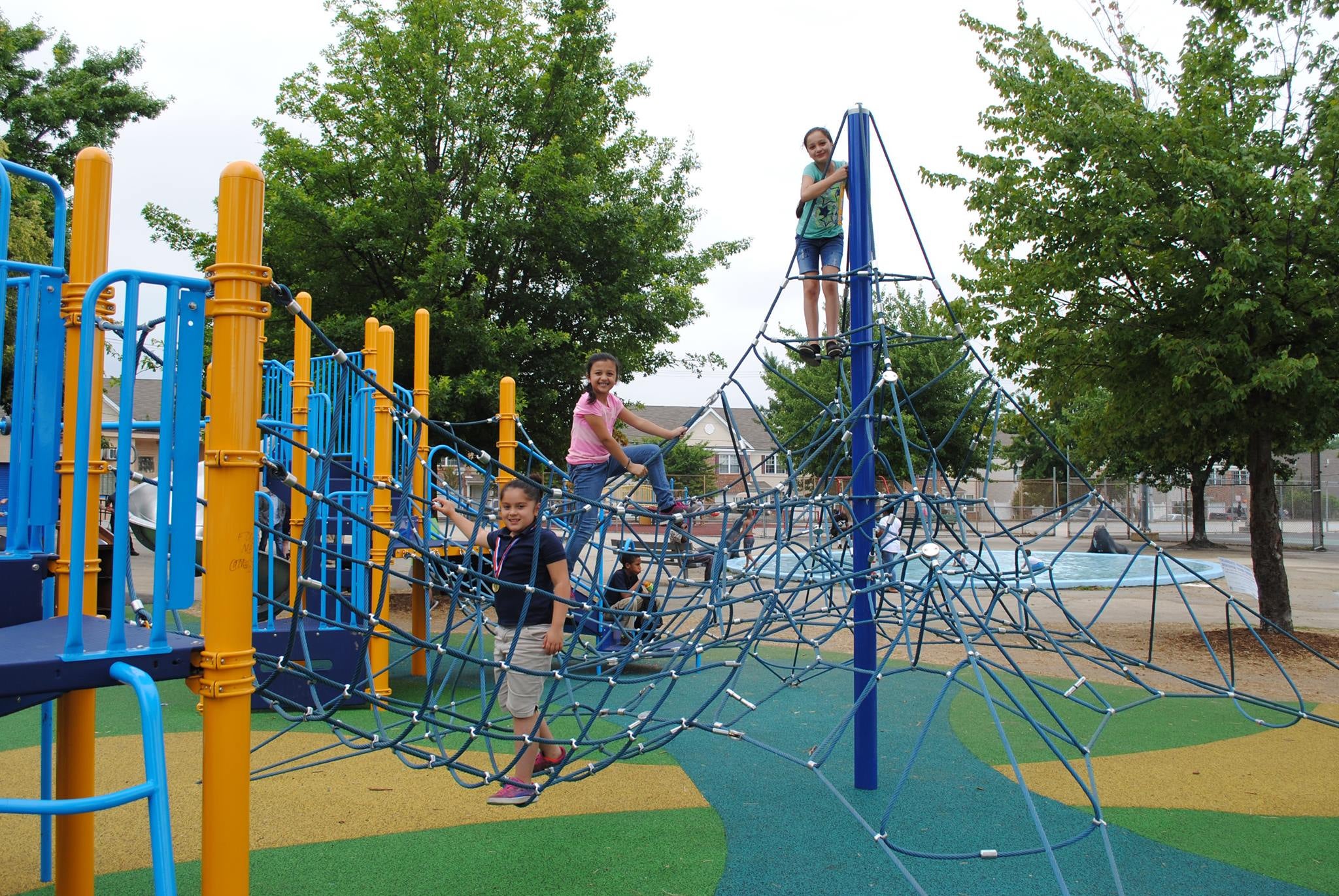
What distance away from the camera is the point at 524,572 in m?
3.73

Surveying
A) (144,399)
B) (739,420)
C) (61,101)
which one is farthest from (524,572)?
(739,420)

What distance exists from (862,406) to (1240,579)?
4489mm

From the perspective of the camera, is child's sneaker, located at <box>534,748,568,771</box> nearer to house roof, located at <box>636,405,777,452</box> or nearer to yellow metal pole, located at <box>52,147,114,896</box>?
yellow metal pole, located at <box>52,147,114,896</box>

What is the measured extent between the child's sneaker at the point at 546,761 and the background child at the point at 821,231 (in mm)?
2334

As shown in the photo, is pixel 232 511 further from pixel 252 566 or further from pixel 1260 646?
pixel 1260 646

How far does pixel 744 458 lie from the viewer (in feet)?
16.3

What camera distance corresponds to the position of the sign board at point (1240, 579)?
6.59 m

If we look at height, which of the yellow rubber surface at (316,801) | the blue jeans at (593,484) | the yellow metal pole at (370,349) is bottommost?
the yellow rubber surface at (316,801)

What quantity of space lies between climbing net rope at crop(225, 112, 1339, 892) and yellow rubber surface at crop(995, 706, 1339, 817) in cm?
14

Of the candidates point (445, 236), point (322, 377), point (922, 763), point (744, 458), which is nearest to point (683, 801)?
point (922, 763)

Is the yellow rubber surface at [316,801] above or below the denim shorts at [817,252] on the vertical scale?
below

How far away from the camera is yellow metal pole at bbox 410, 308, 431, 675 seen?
5.91 metres

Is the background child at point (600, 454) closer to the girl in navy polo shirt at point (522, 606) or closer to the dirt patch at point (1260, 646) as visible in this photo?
the girl in navy polo shirt at point (522, 606)

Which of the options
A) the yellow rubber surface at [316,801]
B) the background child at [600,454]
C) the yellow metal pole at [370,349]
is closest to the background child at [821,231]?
the background child at [600,454]
